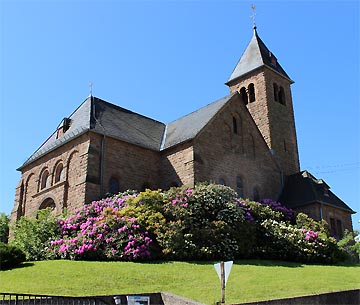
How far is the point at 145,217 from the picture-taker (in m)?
20.4

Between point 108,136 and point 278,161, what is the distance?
1489cm

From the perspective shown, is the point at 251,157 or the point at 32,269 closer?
the point at 32,269

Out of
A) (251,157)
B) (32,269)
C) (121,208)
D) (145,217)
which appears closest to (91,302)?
(32,269)

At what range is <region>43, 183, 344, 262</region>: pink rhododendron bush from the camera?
1898 cm

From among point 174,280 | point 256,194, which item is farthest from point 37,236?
point 256,194

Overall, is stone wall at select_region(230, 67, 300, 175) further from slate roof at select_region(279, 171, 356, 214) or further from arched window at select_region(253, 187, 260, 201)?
arched window at select_region(253, 187, 260, 201)

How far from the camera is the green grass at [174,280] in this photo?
42.6 ft

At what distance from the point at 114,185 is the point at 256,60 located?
19316 mm

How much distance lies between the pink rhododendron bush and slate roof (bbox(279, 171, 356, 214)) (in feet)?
20.0

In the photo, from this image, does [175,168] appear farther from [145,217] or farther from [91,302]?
[91,302]

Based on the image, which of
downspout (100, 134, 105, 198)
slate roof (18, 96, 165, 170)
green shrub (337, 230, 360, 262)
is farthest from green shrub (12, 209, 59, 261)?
green shrub (337, 230, 360, 262)

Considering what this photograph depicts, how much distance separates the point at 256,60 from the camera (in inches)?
1527

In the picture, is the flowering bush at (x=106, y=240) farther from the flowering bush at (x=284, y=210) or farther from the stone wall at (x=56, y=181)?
the flowering bush at (x=284, y=210)

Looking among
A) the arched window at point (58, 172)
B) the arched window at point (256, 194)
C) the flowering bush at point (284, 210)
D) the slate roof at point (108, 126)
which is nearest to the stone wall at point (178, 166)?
the slate roof at point (108, 126)
